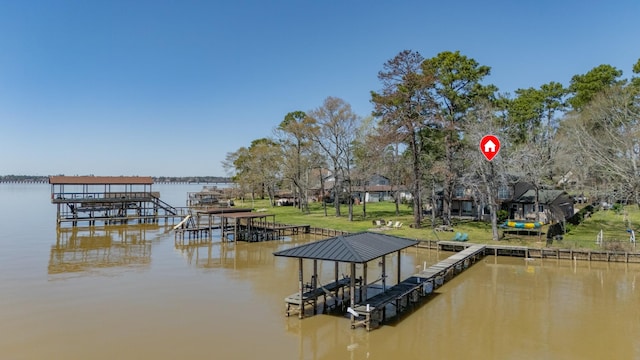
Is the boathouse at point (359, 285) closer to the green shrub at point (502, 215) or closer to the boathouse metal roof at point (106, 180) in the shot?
the green shrub at point (502, 215)

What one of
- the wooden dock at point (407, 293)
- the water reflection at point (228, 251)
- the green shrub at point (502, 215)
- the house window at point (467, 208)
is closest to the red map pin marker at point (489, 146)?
the wooden dock at point (407, 293)

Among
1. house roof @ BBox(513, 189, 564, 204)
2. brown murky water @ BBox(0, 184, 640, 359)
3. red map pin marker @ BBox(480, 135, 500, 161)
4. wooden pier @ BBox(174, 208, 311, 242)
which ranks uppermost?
red map pin marker @ BBox(480, 135, 500, 161)

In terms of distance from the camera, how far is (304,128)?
52.4m

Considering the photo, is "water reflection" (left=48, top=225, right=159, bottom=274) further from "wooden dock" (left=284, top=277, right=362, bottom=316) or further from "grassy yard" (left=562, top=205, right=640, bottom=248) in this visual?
"grassy yard" (left=562, top=205, right=640, bottom=248)

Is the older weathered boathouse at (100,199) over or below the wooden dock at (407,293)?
over

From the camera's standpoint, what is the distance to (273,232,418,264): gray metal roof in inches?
568

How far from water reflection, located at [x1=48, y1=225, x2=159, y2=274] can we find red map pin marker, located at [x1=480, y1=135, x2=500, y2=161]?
24138 millimetres

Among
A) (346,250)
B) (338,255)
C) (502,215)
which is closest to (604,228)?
(502,215)

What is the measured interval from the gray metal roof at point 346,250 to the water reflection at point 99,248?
1456 centimetres

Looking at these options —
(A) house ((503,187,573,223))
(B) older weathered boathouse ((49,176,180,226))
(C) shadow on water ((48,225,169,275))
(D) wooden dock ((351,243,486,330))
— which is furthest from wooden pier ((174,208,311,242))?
(A) house ((503,187,573,223))

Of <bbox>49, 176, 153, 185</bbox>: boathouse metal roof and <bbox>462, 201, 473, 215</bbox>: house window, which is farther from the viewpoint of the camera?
<bbox>462, 201, 473, 215</bbox>: house window

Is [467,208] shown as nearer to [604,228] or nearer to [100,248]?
[604,228]

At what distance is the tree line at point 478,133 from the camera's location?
32.3 m

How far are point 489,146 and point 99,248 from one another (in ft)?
98.4
